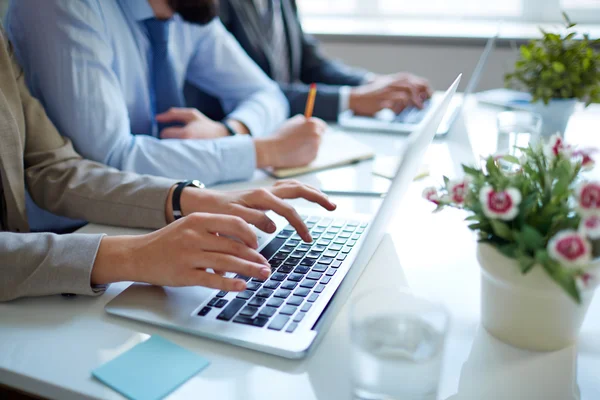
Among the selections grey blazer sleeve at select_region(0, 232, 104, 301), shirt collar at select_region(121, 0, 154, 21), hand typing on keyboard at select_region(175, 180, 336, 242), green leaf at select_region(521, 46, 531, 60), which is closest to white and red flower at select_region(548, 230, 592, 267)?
hand typing on keyboard at select_region(175, 180, 336, 242)

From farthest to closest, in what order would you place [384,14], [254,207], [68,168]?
[384,14]
[68,168]
[254,207]

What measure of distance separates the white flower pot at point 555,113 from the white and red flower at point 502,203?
0.78 m

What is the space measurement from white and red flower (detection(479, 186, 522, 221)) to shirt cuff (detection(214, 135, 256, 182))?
0.65 metres

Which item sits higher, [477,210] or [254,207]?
[477,210]

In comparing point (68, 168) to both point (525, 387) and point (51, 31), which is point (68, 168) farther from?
point (525, 387)

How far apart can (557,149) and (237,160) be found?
638 millimetres

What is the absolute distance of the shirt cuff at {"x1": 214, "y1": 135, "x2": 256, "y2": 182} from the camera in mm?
1084

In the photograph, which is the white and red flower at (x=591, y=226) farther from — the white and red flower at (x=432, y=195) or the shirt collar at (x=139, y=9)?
the shirt collar at (x=139, y=9)

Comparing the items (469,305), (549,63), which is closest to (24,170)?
(469,305)

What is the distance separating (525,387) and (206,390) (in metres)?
0.30

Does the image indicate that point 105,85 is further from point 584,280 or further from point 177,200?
point 584,280

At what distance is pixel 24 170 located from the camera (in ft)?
3.11

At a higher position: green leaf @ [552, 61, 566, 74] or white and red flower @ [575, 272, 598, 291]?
green leaf @ [552, 61, 566, 74]

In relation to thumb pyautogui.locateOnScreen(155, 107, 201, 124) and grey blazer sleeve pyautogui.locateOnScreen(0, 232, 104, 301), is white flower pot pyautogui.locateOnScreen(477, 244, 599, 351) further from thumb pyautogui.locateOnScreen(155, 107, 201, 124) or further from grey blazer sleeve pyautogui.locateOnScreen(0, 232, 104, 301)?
thumb pyautogui.locateOnScreen(155, 107, 201, 124)
